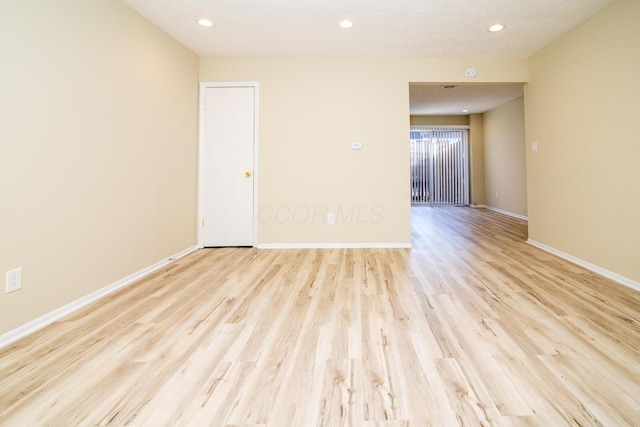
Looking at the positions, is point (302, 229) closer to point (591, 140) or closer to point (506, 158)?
point (591, 140)

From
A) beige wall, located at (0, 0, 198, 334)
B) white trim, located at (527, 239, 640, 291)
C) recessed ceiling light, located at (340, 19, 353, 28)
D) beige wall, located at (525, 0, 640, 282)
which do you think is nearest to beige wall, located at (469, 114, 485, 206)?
beige wall, located at (525, 0, 640, 282)

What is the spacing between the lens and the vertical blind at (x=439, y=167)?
8.20 meters

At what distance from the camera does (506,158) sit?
22.2ft

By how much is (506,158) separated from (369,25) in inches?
212

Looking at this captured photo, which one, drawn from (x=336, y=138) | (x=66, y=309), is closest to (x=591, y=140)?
(x=336, y=138)

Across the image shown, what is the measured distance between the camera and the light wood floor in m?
1.09

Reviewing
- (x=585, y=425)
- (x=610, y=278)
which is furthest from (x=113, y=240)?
(x=610, y=278)

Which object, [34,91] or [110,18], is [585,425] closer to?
[34,91]

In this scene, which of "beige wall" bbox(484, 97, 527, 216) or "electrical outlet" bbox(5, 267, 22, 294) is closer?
"electrical outlet" bbox(5, 267, 22, 294)

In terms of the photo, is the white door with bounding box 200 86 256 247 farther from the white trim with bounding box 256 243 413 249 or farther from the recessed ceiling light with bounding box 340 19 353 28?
the recessed ceiling light with bounding box 340 19 353 28

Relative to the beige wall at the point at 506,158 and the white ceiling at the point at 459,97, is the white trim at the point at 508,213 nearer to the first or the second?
the beige wall at the point at 506,158

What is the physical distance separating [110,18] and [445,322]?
10.8 ft

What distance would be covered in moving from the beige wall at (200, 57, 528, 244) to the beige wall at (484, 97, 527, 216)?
9.84ft

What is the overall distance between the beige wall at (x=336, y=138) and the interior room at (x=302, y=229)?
3 centimetres
